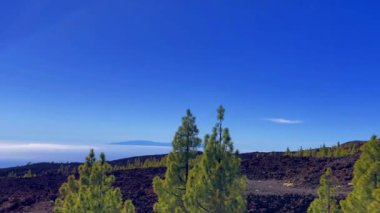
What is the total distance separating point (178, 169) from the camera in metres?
16.3

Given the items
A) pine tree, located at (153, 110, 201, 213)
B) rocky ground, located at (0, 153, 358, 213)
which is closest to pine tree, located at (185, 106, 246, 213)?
pine tree, located at (153, 110, 201, 213)

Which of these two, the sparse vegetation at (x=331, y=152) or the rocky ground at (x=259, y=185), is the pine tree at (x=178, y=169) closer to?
the rocky ground at (x=259, y=185)

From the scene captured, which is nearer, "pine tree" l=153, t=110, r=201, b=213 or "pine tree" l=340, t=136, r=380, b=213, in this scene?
"pine tree" l=340, t=136, r=380, b=213

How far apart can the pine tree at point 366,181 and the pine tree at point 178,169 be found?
5933mm

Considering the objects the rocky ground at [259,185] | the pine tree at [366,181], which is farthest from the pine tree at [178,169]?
the rocky ground at [259,185]

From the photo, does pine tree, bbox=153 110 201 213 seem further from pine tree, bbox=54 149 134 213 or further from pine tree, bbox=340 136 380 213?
pine tree, bbox=340 136 380 213

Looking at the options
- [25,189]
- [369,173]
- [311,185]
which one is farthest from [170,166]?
[25,189]

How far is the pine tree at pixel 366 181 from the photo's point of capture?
589 inches

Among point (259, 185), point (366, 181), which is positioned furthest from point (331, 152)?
point (366, 181)

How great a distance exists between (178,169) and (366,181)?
6902 mm

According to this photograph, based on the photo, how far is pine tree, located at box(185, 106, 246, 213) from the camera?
1341 centimetres

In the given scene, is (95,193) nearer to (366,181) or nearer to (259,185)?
(366,181)

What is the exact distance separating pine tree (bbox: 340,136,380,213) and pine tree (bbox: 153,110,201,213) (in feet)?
19.5

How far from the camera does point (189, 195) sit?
13.8 metres
